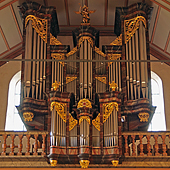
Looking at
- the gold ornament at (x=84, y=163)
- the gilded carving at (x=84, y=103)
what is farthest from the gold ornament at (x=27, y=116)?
the gold ornament at (x=84, y=163)

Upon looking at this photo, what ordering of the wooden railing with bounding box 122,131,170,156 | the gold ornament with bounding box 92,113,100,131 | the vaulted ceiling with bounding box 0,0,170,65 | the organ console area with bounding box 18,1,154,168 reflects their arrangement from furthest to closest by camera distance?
the vaulted ceiling with bounding box 0,0,170,65, the gold ornament with bounding box 92,113,100,131, the wooden railing with bounding box 122,131,170,156, the organ console area with bounding box 18,1,154,168

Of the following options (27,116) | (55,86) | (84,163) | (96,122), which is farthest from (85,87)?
(84,163)

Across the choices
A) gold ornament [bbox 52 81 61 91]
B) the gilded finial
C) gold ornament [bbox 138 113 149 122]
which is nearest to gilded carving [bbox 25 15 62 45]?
the gilded finial

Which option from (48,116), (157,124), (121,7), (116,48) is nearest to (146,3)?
(121,7)

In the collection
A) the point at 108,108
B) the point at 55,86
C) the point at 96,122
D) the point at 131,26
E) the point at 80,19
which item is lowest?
the point at 96,122

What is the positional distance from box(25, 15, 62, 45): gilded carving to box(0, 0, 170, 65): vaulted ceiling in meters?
0.68

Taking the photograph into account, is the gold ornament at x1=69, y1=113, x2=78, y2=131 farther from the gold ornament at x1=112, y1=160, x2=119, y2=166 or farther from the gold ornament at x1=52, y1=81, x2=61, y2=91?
the gold ornament at x1=112, y1=160, x2=119, y2=166

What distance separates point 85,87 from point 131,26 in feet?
9.76

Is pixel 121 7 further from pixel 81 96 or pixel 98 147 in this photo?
pixel 98 147

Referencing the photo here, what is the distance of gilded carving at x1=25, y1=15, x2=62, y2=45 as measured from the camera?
48.1ft

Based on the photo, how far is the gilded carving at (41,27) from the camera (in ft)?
48.1

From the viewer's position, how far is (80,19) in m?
15.9

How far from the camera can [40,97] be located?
44.1 ft

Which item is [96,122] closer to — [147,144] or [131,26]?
[147,144]
